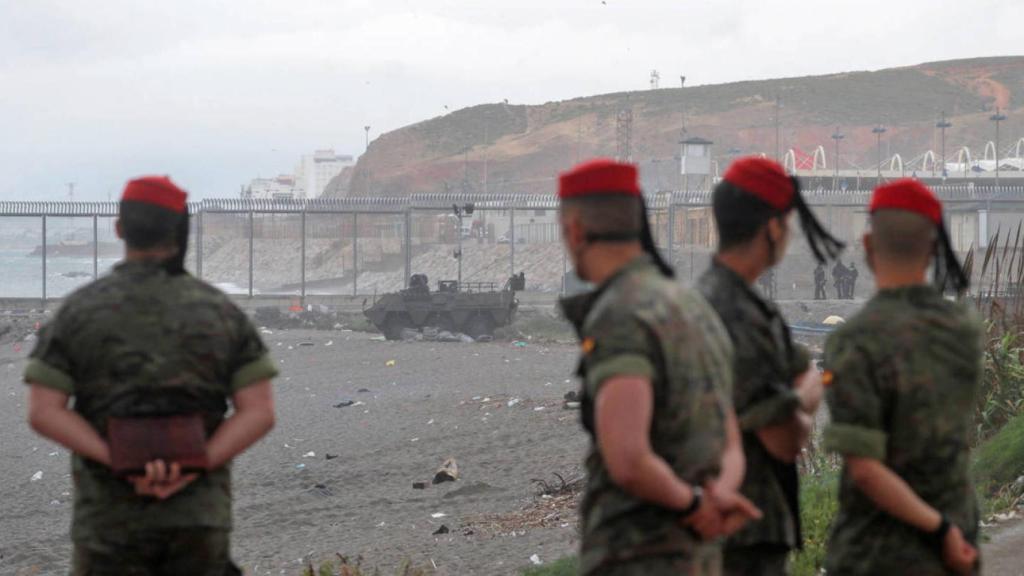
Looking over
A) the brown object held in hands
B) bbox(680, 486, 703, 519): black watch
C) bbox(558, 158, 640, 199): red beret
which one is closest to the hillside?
the brown object held in hands

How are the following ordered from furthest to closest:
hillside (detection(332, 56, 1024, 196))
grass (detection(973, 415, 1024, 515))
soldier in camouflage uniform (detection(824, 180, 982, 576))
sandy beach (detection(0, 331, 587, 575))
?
hillside (detection(332, 56, 1024, 196)) < sandy beach (detection(0, 331, 587, 575)) < grass (detection(973, 415, 1024, 515)) < soldier in camouflage uniform (detection(824, 180, 982, 576))

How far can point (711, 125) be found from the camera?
4471 inches

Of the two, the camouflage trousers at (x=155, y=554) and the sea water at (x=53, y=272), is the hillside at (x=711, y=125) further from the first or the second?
the camouflage trousers at (x=155, y=554)

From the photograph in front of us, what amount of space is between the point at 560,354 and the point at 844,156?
85966 millimetres

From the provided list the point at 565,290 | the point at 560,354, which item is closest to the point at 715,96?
the point at 565,290

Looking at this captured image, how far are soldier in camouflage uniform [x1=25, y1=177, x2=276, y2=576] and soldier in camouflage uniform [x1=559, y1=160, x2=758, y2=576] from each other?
0.91 m

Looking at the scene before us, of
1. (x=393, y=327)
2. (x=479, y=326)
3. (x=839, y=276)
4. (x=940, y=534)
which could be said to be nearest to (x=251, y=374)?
(x=940, y=534)

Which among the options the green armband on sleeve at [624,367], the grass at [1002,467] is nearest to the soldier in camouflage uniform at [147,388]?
the green armband on sleeve at [624,367]

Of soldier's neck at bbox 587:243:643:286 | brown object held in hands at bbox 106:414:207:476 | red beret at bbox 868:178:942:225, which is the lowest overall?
brown object held in hands at bbox 106:414:207:476

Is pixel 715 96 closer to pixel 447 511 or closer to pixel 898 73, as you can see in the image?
→ pixel 898 73

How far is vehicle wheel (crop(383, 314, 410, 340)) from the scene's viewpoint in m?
29.0

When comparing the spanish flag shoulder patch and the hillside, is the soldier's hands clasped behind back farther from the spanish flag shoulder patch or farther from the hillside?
the hillside

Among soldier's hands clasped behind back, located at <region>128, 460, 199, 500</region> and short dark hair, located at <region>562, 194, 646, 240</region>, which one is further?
soldier's hands clasped behind back, located at <region>128, 460, 199, 500</region>

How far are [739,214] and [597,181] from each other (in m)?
0.64
